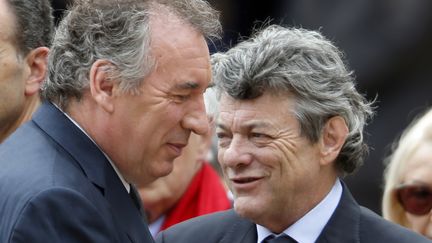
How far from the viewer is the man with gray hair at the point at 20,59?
4238 mm

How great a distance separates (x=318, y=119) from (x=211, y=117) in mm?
925

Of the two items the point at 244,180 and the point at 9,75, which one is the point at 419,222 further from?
the point at 9,75

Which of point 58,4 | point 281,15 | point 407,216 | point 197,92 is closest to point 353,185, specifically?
point 281,15

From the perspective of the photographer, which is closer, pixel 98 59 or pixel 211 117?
pixel 98 59

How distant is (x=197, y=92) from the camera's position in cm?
356

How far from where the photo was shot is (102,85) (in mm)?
3449

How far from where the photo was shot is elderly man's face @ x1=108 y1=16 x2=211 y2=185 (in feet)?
11.3

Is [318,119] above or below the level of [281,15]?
above

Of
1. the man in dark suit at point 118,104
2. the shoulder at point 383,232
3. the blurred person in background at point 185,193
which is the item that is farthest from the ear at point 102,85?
the blurred person in background at point 185,193

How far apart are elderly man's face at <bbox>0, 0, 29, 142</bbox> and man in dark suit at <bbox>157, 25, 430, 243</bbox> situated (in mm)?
723

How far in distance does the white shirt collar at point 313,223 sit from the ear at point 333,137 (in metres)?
0.13

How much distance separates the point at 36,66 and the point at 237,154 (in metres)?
0.83

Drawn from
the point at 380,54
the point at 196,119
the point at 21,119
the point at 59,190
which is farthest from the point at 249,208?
the point at 380,54

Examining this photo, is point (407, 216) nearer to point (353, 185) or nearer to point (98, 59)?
point (98, 59)
